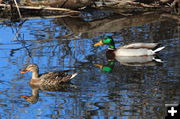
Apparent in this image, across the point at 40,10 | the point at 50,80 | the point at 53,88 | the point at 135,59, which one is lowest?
the point at 135,59

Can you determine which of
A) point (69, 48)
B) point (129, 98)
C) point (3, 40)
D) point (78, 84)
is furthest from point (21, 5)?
point (129, 98)

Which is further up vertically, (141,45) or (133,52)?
(141,45)

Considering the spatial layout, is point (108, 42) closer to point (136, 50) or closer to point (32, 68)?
point (136, 50)

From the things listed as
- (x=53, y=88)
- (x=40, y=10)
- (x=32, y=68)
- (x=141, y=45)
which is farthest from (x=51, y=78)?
(x=40, y=10)

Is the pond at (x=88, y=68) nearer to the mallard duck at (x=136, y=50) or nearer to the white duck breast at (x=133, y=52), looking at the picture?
the mallard duck at (x=136, y=50)

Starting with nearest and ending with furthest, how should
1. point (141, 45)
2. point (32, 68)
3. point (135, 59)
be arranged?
1. point (32, 68)
2. point (135, 59)
3. point (141, 45)

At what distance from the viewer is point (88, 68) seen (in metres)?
12.2

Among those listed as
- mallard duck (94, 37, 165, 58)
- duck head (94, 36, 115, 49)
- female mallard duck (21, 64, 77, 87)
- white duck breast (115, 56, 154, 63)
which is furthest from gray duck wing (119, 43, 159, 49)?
female mallard duck (21, 64, 77, 87)

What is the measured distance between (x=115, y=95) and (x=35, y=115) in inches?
65.2

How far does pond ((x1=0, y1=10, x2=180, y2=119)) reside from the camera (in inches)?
374

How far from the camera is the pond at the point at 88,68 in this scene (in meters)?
9.51

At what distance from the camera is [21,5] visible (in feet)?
61.9

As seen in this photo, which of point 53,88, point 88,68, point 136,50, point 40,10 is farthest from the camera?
point 40,10

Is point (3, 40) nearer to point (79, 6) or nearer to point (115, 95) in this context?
point (79, 6)
